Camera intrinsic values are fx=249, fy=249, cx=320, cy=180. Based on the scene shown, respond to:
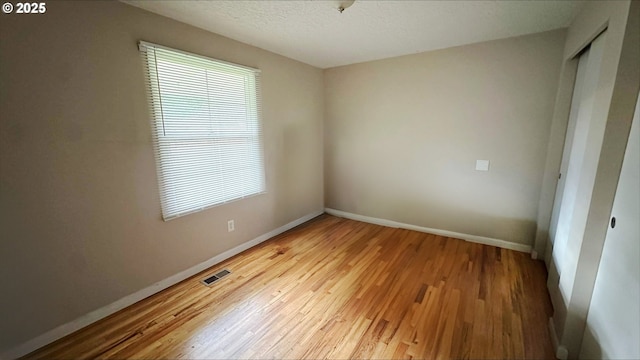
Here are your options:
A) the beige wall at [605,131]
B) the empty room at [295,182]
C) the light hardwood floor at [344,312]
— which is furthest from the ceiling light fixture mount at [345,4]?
the light hardwood floor at [344,312]

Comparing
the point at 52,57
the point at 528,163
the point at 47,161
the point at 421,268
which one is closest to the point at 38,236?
the point at 47,161

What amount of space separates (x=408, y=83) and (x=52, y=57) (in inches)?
137

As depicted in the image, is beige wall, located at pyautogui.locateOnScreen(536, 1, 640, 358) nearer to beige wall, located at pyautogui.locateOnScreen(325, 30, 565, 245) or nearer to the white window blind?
beige wall, located at pyautogui.locateOnScreen(325, 30, 565, 245)

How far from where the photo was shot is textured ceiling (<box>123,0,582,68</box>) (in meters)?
1.98

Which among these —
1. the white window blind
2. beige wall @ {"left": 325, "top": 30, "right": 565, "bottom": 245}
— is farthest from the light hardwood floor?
the white window blind

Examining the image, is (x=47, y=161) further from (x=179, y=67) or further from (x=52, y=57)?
(x=179, y=67)

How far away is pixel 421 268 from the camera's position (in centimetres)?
266

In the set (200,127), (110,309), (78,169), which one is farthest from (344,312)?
(78,169)

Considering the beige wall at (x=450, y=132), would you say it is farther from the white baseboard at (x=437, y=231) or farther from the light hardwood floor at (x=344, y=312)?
the light hardwood floor at (x=344, y=312)

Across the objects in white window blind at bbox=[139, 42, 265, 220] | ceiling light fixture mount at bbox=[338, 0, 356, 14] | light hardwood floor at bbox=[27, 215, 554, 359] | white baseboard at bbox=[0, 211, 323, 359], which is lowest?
light hardwood floor at bbox=[27, 215, 554, 359]

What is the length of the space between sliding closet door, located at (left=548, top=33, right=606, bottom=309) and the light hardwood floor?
373mm

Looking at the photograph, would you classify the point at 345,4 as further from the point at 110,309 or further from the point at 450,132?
the point at 110,309

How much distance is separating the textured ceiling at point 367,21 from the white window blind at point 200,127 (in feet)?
1.27

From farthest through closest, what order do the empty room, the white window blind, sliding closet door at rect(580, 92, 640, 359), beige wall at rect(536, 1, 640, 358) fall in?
the white window blind < the empty room < beige wall at rect(536, 1, 640, 358) < sliding closet door at rect(580, 92, 640, 359)
